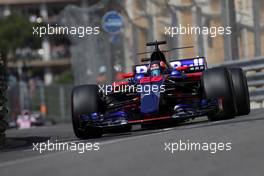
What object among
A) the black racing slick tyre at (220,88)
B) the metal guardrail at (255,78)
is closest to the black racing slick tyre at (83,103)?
the black racing slick tyre at (220,88)

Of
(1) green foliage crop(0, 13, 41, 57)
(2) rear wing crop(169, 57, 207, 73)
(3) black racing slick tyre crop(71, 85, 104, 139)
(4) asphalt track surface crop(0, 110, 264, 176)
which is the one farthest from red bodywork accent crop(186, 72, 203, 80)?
(1) green foliage crop(0, 13, 41, 57)

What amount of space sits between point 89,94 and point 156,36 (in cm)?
1042

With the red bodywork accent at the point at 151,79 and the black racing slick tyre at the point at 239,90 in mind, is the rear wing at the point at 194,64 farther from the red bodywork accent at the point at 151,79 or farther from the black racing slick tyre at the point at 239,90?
the red bodywork accent at the point at 151,79

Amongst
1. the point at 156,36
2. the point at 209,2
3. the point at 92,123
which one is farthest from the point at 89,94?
the point at 156,36

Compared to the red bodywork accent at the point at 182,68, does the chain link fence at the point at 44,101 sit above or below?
below

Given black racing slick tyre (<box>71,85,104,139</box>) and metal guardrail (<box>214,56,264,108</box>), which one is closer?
black racing slick tyre (<box>71,85,104,139</box>)

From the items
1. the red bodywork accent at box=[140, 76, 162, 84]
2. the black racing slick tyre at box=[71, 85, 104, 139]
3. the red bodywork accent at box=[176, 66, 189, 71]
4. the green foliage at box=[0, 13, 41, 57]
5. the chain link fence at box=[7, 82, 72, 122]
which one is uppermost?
the green foliage at box=[0, 13, 41, 57]

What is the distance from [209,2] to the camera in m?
19.7

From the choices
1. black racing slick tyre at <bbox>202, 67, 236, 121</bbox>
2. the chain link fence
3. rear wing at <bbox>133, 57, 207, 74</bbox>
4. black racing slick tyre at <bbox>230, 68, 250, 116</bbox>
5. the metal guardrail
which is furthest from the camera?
the chain link fence

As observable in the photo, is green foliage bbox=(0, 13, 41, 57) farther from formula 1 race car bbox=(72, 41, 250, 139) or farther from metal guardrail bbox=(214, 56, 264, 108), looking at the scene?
formula 1 race car bbox=(72, 41, 250, 139)

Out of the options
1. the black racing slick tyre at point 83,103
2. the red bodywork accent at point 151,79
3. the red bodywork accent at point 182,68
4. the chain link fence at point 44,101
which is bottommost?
the chain link fence at point 44,101

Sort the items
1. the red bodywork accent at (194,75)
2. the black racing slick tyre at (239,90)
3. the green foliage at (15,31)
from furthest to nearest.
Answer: the green foliage at (15,31)
the black racing slick tyre at (239,90)
the red bodywork accent at (194,75)

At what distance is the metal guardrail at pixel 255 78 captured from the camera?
60.3 feet

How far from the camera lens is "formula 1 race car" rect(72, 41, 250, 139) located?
11.9 m
